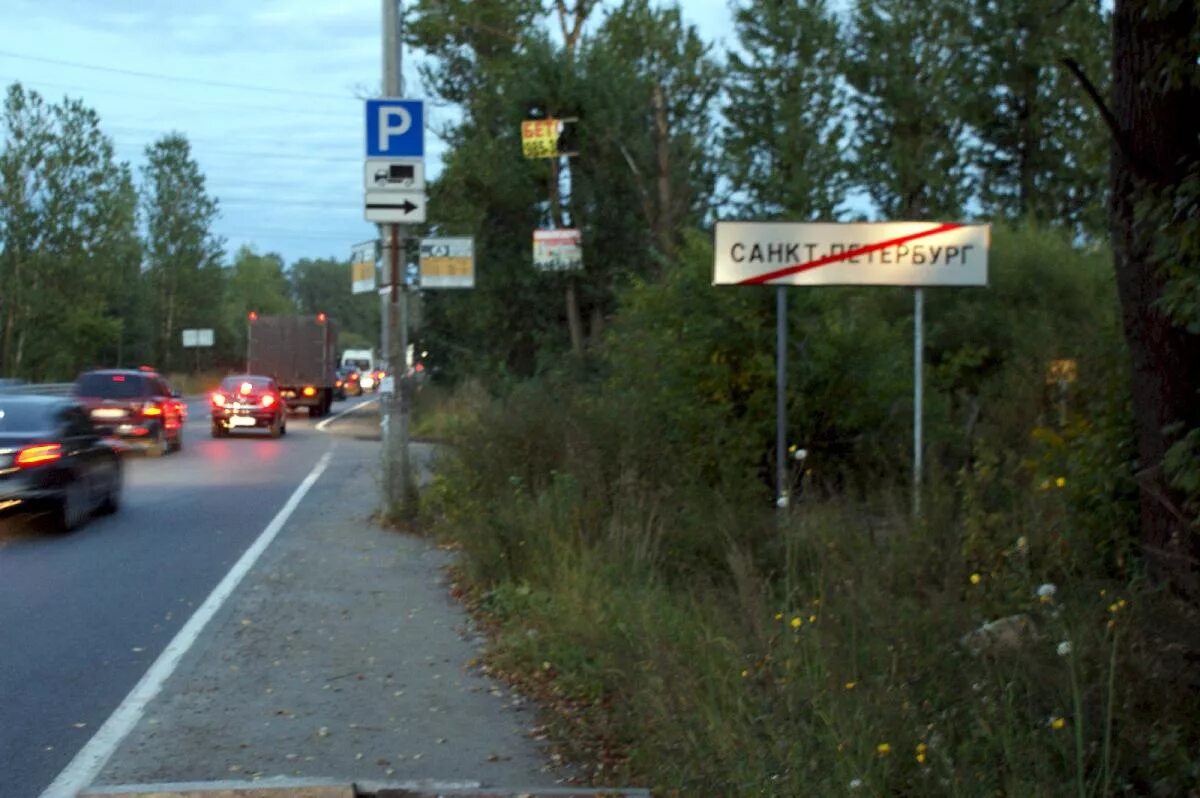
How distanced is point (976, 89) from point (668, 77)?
325 inches

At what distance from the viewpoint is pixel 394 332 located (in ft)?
54.1

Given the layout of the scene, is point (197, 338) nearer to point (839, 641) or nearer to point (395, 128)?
point (395, 128)

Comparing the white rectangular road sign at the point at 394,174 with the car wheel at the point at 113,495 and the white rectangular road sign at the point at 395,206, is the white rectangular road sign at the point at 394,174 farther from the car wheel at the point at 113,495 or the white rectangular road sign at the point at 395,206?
the car wheel at the point at 113,495

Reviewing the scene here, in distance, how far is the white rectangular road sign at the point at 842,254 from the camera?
11734 millimetres

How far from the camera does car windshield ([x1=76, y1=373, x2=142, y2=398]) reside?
93.1 feet

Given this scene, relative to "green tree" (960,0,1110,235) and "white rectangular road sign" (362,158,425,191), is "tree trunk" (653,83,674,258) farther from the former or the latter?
"white rectangular road sign" (362,158,425,191)

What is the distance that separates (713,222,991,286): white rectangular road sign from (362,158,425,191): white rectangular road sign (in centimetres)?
511

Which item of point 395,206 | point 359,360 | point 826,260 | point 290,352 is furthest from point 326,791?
point 359,360

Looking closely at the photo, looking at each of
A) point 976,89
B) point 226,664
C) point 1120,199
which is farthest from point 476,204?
point 1120,199

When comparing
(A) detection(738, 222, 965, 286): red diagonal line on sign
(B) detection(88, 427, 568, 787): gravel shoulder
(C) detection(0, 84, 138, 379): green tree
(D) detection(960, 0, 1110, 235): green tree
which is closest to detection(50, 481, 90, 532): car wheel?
(B) detection(88, 427, 568, 787): gravel shoulder

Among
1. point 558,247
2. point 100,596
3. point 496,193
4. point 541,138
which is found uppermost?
point 541,138

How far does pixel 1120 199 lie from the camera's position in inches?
264

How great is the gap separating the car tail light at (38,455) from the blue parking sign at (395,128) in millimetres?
4508

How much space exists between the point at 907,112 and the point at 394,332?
2995 cm
